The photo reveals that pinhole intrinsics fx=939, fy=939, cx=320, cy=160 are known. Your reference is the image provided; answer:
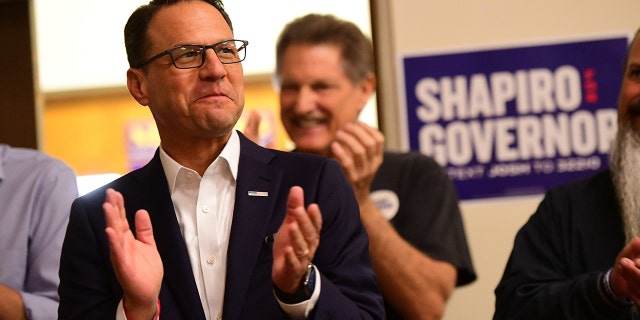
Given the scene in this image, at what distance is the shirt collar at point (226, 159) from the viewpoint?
200cm

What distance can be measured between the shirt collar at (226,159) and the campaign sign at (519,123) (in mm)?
2116

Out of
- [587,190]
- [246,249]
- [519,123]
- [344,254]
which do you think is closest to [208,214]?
[246,249]

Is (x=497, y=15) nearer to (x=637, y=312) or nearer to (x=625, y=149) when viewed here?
(x=625, y=149)

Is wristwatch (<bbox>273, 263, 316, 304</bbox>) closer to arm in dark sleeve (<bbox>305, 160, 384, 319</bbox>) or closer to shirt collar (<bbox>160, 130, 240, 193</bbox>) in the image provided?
arm in dark sleeve (<bbox>305, 160, 384, 319</bbox>)

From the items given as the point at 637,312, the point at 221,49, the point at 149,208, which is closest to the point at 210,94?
the point at 221,49

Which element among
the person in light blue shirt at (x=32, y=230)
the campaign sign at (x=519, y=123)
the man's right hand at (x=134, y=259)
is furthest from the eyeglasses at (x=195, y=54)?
the campaign sign at (x=519, y=123)

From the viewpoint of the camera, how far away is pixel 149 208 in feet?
6.46

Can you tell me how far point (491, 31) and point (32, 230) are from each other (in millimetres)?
2281

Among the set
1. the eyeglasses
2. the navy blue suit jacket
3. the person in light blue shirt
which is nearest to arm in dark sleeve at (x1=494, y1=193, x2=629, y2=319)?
the navy blue suit jacket

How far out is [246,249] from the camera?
1854 millimetres

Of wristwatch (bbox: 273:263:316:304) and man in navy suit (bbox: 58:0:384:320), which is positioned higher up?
man in navy suit (bbox: 58:0:384:320)

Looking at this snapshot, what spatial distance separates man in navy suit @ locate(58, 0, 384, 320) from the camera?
1.77m

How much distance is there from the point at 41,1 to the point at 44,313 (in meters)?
2.55

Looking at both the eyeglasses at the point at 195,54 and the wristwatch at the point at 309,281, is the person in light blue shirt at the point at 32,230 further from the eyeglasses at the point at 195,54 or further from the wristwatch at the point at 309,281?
the wristwatch at the point at 309,281
